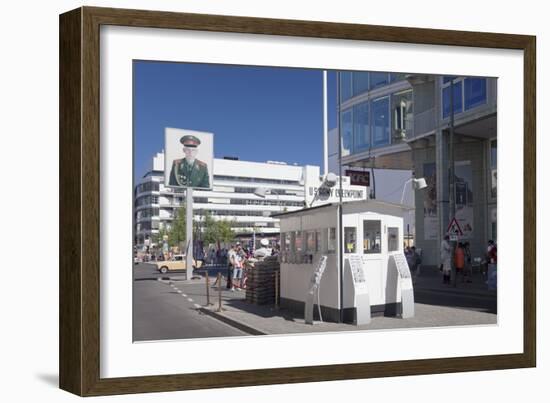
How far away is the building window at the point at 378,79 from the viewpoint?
9.95m

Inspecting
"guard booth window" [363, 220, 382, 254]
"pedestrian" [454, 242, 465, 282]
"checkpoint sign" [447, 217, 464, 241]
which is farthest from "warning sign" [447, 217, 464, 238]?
"guard booth window" [363, 220, 382, 254]

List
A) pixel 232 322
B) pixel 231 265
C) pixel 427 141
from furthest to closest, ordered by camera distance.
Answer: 1. pixel 427 141
2. pixel 231 265
3. pixel 232 322

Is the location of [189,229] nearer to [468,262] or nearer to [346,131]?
[346,131]

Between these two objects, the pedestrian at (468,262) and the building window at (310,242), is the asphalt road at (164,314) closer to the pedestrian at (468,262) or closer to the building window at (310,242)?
the building window at (310,242)

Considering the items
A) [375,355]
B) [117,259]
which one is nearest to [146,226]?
[117,259]

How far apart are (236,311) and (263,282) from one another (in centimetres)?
62

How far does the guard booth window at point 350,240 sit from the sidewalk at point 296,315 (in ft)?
3.20

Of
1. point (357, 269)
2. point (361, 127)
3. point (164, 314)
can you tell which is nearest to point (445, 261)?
point (357, 269)

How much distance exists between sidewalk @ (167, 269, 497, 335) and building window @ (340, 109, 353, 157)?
6.53ft

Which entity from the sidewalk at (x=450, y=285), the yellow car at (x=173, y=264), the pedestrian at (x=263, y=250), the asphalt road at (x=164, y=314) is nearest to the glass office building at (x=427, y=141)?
the sidewalk at (x=450, y=285)

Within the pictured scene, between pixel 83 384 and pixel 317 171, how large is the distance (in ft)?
12.8

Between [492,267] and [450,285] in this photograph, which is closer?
[450,285]

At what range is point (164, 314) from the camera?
8.98 metres

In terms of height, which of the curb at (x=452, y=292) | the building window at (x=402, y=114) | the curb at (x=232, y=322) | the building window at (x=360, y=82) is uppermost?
the building window at (x=360, y=82)
